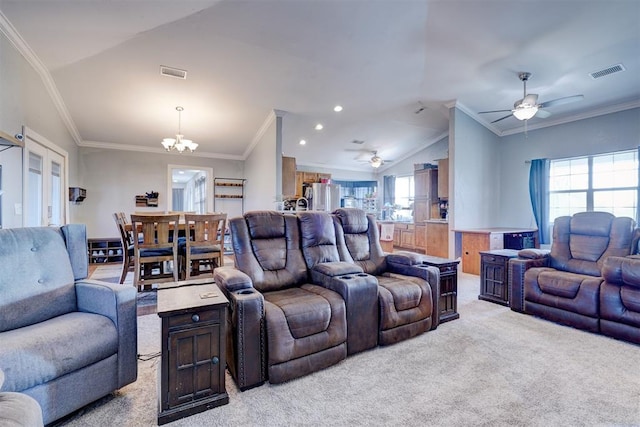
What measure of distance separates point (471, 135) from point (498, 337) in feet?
15.5

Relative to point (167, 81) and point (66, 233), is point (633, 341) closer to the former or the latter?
point (66, 233)

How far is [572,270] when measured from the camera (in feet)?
11.3

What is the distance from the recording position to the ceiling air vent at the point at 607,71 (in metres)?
4.32

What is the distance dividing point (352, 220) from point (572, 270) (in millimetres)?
2648

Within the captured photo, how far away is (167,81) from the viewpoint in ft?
15.6

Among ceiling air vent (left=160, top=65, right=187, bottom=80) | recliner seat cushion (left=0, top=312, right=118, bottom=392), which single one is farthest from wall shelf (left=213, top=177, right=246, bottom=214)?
recliner seat cushion (left=0, top=312, right=118, bottom=392)

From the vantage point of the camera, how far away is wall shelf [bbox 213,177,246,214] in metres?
8.20

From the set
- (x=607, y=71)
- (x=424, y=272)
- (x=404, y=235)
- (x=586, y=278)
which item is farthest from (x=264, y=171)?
(x=607, y=71)

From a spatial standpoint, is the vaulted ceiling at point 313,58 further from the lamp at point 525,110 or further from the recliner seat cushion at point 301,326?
the recliner seat cushion at point 301,326

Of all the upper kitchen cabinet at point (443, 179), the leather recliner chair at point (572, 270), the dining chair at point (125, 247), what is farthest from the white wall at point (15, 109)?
the upper kitchen cabinet at point (443, 179)

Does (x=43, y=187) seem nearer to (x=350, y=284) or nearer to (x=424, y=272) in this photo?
(x=350, y=284)

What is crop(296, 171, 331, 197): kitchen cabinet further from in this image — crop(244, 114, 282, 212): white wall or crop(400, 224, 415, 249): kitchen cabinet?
crop(400, 224, 415, 249): kitchen cabinet

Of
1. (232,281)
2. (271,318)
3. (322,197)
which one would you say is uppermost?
(322,197)

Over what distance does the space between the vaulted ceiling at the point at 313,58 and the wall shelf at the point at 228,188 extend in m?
1.71
